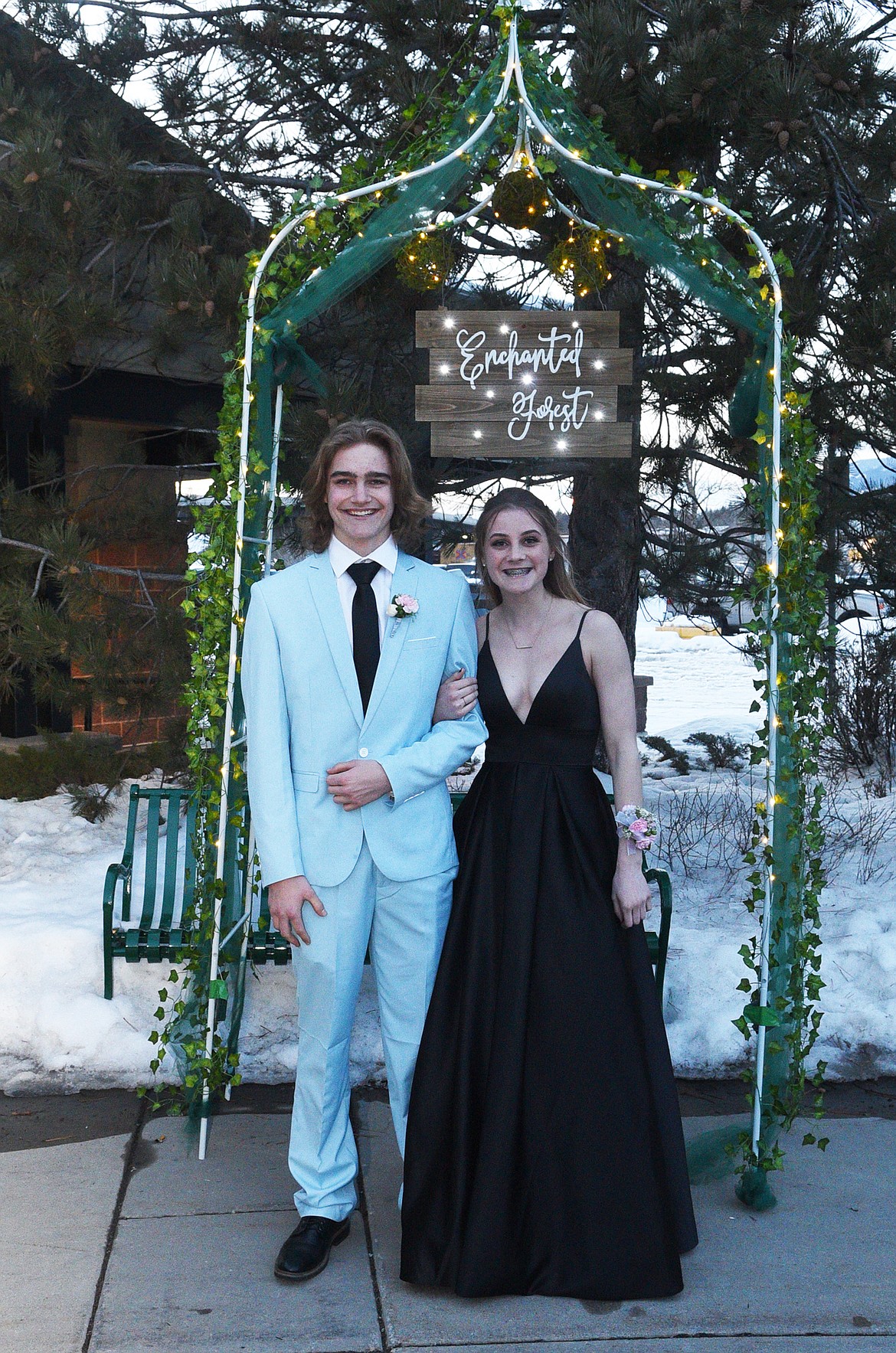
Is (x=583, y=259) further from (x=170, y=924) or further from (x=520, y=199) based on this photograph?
(x=170, y=924)

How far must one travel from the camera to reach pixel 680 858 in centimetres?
612

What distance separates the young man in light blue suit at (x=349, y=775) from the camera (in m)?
2.92

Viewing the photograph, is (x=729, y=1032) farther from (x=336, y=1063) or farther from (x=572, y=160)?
(x=572, y=160)

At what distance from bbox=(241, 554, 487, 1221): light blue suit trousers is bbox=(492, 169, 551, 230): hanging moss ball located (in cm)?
175

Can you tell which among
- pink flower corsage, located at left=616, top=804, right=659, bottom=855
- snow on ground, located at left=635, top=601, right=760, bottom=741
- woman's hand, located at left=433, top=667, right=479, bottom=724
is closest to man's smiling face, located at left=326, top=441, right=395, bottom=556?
woman's hand, located at left=433, top=667, right=479, bottom=724

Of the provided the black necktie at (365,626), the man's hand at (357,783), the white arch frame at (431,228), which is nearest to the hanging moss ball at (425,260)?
the white arch frame at (431,228)

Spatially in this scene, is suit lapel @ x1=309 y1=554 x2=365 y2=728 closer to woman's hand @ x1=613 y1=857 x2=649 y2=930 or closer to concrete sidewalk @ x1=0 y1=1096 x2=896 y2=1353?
woman's hand @ x1=613 y1=857 x2=649 y2=930

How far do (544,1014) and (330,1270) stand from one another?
0.84 m

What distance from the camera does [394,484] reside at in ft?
10.0

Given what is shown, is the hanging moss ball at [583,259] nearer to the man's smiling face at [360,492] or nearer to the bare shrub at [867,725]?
the man's smiling face at [360,492]

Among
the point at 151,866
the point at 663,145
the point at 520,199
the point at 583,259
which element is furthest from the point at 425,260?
the point at 151,866

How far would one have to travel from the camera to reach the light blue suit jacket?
9.54 ft

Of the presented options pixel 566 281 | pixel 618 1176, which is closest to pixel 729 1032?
pixel 618 1176

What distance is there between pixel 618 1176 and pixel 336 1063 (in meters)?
0.74
